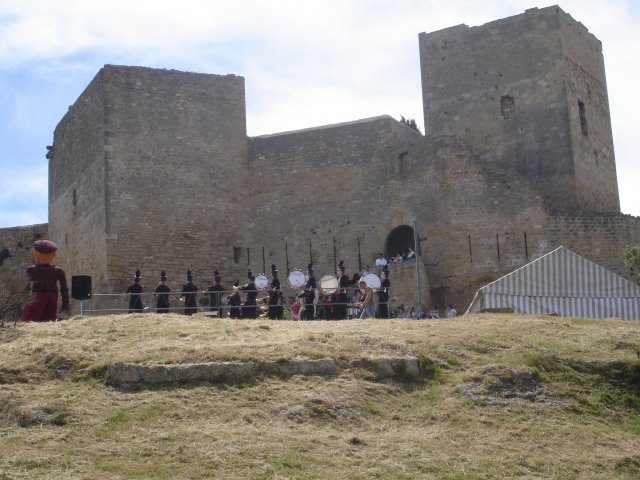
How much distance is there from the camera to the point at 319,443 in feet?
38.7

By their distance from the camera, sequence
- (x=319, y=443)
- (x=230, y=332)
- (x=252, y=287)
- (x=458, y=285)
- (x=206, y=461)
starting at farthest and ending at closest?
(x=458, y=285), (x=252, y=287), (x=230, y=332), (x=319, y=443), (x=206, y=461)

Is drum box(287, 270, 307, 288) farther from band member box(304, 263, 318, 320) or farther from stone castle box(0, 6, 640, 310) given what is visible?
stone castle box(0, 6, 640, 310)

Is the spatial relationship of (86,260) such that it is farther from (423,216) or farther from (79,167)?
(423,216)

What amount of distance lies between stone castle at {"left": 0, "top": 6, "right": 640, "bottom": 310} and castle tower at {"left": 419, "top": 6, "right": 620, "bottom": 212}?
4 centimetres

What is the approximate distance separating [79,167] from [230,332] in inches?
626

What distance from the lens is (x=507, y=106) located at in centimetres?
2906

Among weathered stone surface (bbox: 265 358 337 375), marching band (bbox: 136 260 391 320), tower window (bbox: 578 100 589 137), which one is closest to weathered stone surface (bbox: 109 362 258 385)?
weathered stone surface (bbox: 265 358 337 375)

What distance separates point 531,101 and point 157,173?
32.2ft

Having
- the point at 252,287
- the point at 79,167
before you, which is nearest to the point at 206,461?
the point at 252,287

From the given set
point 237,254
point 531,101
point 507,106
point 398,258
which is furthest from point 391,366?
point 507,106

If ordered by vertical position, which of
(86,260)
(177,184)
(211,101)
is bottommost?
(86,260)

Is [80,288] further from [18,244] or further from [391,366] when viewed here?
[18,244]

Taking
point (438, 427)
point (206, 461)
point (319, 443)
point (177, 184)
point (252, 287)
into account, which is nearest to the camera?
point (206, 461)

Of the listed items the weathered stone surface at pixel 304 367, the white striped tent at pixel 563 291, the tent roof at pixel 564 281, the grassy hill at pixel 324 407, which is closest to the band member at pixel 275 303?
the white striped tent at pixel 563 291
